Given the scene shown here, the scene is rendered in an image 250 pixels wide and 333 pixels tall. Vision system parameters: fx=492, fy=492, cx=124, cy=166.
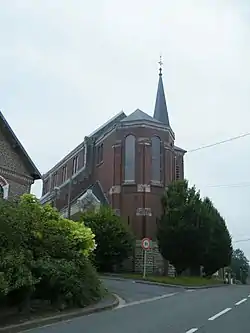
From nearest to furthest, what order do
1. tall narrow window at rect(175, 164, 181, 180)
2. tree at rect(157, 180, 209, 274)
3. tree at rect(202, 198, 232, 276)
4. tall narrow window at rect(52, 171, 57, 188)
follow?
tree at rect(157, 180, 209, 274) < tree at rect(202, 198, 232, 276) < tall narrow window at rect(175, 164, 181, 180) < tall narrow window at rect(52, 171, 57, 188)

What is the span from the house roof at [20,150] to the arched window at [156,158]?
2121 centimetres

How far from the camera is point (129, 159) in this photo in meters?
47.3

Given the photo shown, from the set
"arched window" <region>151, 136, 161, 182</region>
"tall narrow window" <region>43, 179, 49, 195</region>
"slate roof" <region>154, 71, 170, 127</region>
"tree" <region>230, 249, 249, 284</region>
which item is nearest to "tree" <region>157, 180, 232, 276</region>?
"arched window" <region>151, 136, 161, 182</region>

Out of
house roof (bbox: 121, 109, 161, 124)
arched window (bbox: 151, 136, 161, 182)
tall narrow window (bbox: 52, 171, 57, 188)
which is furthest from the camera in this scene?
tall narrow window (bbox: 52, 171, 57, 188)

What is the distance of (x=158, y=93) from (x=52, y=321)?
5082 cm

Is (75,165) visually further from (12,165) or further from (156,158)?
(12,165)

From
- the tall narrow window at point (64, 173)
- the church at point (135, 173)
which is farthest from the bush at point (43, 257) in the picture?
the tall narrow window at point (64, 173)

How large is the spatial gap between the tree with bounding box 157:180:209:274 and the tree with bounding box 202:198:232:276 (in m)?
1.22

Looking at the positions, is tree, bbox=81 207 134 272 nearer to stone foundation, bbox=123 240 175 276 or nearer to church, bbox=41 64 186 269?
stone foundation, bbox=123 240 175 276

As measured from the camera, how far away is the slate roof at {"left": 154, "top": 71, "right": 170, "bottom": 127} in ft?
192

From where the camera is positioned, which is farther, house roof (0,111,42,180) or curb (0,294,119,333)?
house roof (0,111,42,180)

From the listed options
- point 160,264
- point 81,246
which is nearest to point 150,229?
point 160,264

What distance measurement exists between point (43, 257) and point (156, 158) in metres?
34.1

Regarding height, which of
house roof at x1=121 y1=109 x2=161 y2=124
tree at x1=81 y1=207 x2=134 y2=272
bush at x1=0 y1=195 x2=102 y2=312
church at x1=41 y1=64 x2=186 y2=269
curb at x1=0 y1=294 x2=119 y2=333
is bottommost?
curb at x1=0 y1=294 x2=119 y2=333
